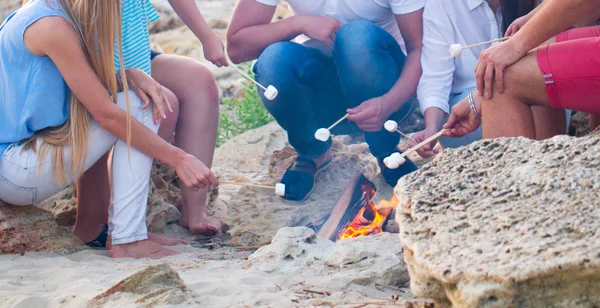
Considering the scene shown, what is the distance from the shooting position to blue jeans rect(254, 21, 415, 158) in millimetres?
3871

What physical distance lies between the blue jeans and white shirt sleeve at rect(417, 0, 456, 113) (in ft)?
0.69

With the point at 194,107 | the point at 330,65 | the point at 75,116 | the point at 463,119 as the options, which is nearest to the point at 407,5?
the point at 330,65

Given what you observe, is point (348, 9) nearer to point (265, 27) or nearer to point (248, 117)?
point (265, 27)

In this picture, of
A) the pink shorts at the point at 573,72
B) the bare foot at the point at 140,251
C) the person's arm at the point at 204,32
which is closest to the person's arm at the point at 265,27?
the person's arm at the point at 204,32

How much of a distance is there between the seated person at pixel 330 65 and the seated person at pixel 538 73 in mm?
1157

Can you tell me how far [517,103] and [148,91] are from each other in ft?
5.37

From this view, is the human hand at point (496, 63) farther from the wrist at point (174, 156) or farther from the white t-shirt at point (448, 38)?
the wrist at point (174, 156)

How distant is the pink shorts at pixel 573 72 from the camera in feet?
7.88

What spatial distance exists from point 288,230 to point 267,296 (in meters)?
0.63

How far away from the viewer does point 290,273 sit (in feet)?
8.58

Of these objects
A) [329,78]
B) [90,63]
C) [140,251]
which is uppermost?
[90,63]

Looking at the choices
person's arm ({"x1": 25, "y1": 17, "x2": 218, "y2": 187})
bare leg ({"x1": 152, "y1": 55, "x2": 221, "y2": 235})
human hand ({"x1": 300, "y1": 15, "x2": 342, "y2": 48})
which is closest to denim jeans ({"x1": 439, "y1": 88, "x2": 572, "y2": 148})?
A: human hand ({"x1": 300, "y1": 15, "x2": 342, "y2": 48})

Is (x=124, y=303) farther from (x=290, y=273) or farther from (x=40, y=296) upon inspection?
(x=290, y=273)

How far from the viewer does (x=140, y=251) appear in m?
3.27
